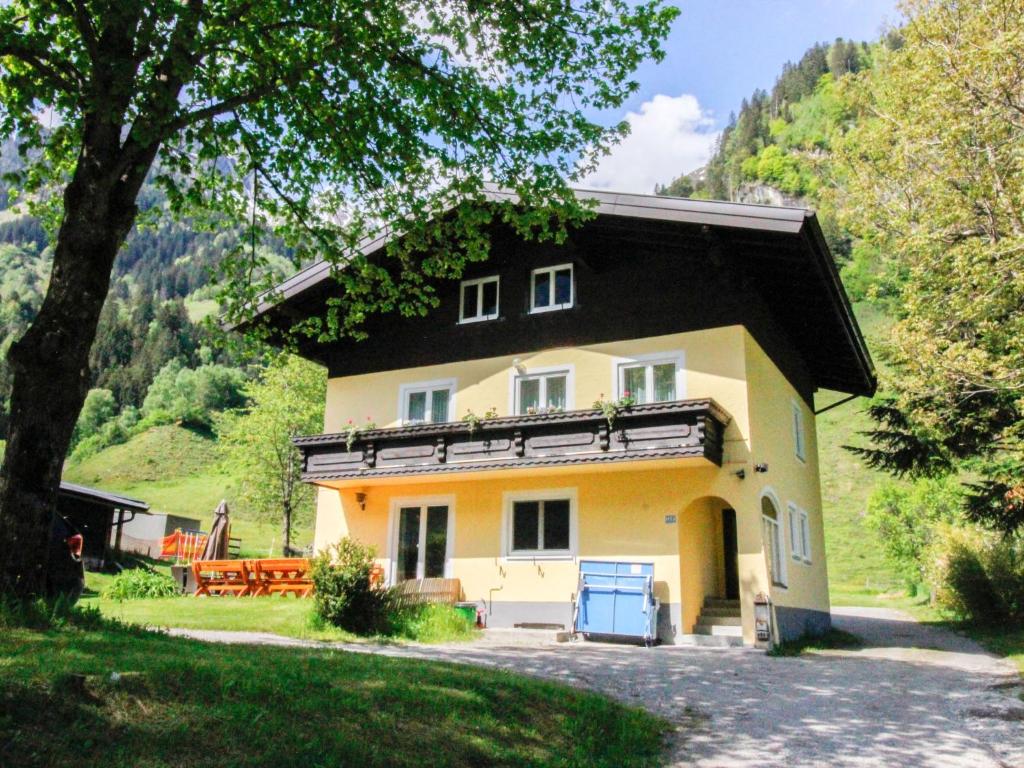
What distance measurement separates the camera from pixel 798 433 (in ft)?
63.9

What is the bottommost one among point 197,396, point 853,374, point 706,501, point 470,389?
point 706,501

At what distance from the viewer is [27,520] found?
715 centimetres

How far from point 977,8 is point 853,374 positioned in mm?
9354

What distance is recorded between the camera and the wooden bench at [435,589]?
52.3ft

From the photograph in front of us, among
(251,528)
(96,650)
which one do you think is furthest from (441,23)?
(251,528)

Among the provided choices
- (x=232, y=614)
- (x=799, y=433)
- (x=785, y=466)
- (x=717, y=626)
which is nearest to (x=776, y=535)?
(x=785, y=466)

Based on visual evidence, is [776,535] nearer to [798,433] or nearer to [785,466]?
[785,466]

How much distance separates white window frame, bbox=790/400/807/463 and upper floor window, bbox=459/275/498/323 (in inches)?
287

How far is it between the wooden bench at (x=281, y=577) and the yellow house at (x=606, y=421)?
1.79m

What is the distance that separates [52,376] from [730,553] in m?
13.5

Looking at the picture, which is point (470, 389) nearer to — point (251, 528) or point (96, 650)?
point (96, 650)

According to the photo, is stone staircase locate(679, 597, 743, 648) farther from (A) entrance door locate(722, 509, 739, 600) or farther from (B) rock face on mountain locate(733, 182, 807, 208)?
(B) rock face on mountain locate(733, 182, 807, 208)

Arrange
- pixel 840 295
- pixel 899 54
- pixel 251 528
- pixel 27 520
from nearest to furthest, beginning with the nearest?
pixel 27 520
pixel 840 295
pixel 899 54
pixel 251 528

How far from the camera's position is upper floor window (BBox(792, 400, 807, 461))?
19094 mm
